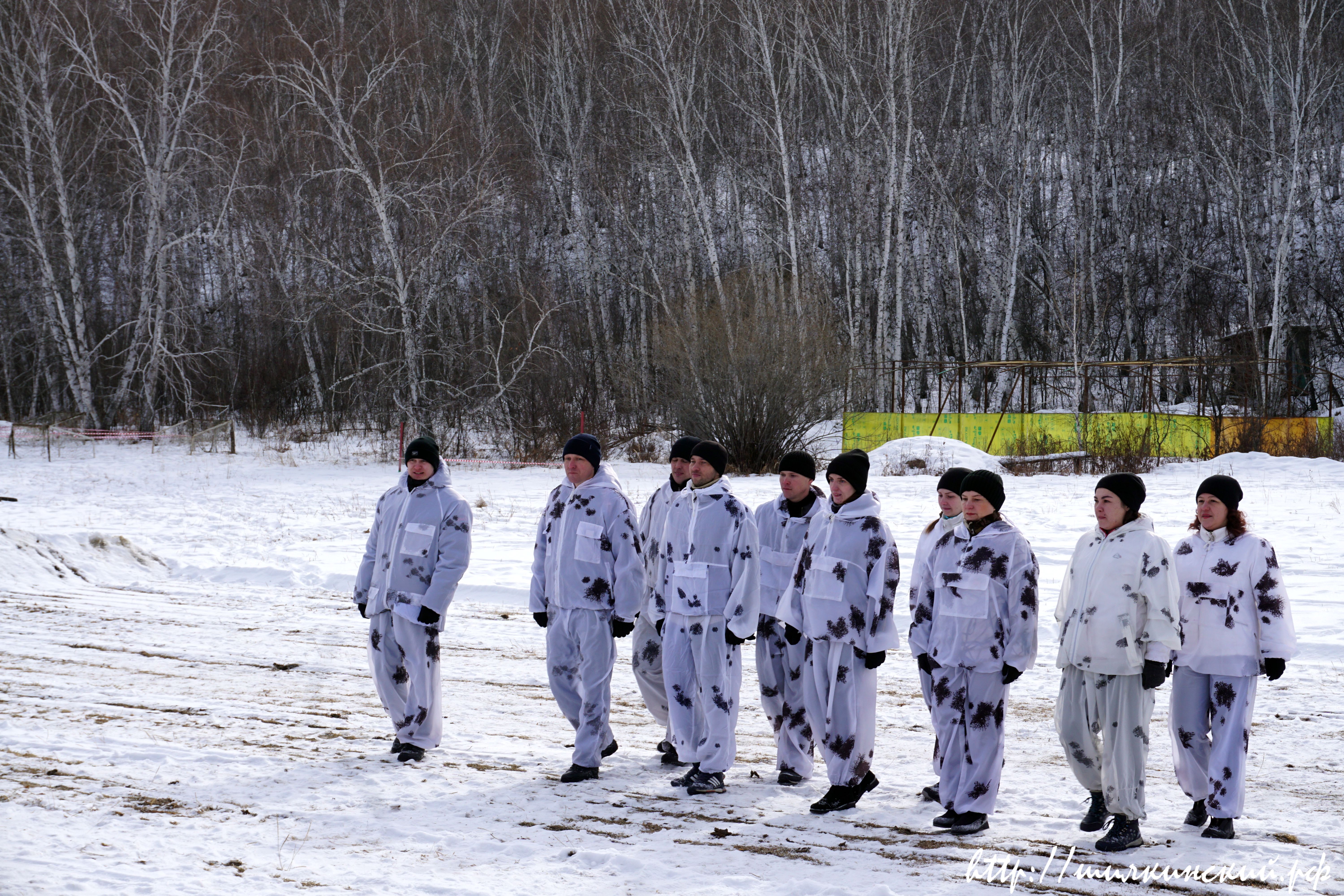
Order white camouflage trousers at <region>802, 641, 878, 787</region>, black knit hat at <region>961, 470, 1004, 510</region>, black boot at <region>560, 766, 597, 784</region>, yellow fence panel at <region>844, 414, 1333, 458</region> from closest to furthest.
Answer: black knit hat at <region>961, 470, 1004, 510</region>
white camouflage trousers at <region>802, 641, 878, 787</region>
black boot at <region>560, 766, 597, 784</region>
yellow fence panel at <region>844, 414, 1333, 458</region>

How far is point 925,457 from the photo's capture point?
71.7 ft

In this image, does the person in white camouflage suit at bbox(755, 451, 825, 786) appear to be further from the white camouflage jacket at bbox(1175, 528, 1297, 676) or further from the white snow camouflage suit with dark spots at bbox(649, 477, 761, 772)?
the white camouflage jacket at bbox(1175, 528, 1297, 676)

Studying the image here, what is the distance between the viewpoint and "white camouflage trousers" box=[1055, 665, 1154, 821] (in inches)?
178

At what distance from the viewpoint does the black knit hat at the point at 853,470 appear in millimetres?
5262

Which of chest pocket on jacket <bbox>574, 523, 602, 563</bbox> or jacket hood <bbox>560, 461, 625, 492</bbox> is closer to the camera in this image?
chest pocket on jacket <bbox>574, 523, 602, 563</bbox>

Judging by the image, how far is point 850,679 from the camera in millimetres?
5160

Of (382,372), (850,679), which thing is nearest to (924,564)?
(850,679)

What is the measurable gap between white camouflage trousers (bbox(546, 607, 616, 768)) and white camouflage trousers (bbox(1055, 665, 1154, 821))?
2.15 meters

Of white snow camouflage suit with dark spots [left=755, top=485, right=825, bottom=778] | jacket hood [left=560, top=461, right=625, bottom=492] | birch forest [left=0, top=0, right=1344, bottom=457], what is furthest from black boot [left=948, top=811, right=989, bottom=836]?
birch forest [left=0, top=0, right=1344, bottom=457]

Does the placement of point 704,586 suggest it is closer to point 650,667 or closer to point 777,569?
point 777,569

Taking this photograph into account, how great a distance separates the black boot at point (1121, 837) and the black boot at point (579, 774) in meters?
2.34

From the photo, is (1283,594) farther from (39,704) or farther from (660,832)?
(39,704)

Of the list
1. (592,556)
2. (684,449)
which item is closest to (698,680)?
(592,556)

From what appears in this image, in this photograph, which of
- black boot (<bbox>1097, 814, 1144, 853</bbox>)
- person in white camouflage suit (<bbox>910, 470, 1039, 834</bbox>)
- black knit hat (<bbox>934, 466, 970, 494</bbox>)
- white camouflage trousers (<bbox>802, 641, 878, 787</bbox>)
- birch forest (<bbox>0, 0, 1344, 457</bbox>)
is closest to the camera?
black boot (<bbox>1097, 814, 1144, 853</bbox>)
